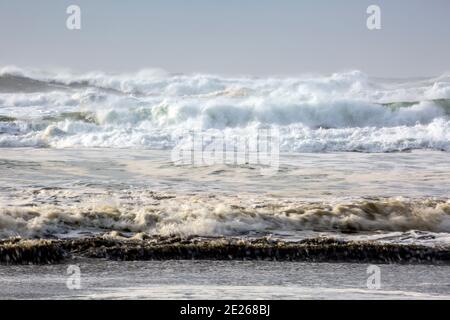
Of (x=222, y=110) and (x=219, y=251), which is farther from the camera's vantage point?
(x=222, y=110)

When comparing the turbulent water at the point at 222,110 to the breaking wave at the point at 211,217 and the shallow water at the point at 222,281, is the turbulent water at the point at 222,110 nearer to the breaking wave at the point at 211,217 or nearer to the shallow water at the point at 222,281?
the breaking wave at the point at 211,217

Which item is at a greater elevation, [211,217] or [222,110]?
[222,110]

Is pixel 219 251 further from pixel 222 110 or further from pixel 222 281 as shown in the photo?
pixel 222 110

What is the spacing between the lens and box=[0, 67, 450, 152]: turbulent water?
19281 millimetres

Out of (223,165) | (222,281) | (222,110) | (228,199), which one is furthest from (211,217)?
(222,110)

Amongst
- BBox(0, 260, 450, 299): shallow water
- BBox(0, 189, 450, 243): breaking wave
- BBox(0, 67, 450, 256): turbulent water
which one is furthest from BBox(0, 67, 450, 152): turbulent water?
BBox(0, 260, 450, 299): shallow water

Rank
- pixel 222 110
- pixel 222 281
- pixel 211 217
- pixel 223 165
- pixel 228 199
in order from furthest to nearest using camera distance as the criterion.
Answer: pixel 222 110
pixel 223 165
pixel 228 199
pixel 211 217
pixel 222 281

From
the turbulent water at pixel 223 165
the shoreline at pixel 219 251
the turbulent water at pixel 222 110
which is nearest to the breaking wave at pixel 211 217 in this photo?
the turbulent water at pixel 223 165

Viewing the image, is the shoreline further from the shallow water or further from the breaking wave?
the breaking wave

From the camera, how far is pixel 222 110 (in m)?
24.1

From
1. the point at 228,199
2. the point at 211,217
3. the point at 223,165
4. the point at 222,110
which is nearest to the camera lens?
the point at 211,217

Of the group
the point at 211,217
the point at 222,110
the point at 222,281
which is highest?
the point at 222,110

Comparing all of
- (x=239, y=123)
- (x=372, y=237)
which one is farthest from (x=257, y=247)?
(x=239, y=123)
